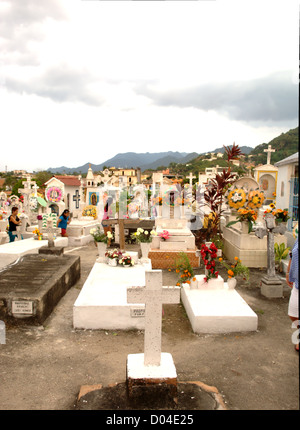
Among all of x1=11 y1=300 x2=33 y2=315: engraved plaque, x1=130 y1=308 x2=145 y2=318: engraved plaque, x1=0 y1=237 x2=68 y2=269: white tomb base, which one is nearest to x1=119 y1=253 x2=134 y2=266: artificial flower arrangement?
x1=130 y1=308 x2=145 y2=318: engraved plaque

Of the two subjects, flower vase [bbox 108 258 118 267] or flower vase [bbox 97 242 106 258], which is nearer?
flower vase [bbox 108 258 118 267]

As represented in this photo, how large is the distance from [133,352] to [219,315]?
1.61m

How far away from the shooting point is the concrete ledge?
5.47m

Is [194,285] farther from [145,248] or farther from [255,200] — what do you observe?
[255,200]

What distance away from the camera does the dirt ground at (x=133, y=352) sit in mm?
3701

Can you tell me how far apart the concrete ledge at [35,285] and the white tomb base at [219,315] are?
2562mm

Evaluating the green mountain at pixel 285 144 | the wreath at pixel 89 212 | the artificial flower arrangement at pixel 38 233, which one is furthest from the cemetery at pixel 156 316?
the wreath at pixel 89 212

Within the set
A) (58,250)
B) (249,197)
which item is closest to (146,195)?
(249,197)

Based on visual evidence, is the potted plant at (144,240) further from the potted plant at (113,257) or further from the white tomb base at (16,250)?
the white tomb base at (16,250)

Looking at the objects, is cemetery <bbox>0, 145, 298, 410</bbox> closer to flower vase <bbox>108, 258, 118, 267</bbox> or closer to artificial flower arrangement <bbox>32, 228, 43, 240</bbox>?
flower vase <bbox>108, 258, 118, 267</bbox>

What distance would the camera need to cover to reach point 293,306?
4008 millimetres

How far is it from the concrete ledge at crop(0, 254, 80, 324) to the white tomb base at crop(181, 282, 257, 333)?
2.56 metres
